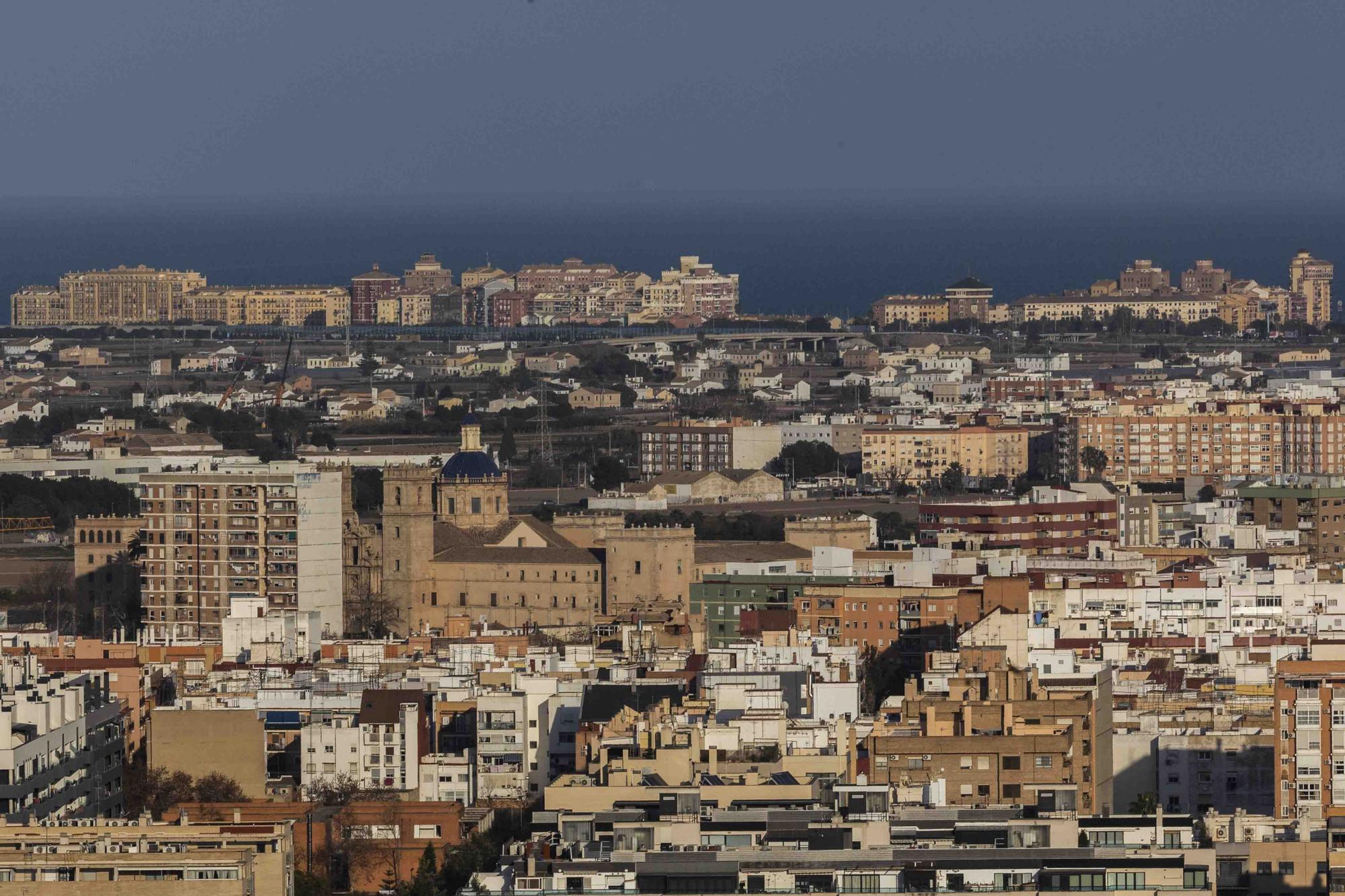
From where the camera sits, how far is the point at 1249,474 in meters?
82.3

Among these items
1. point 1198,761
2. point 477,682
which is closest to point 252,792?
point 477,682

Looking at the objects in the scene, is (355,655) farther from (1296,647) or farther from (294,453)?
(294,453)

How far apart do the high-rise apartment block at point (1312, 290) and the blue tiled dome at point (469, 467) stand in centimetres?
9430

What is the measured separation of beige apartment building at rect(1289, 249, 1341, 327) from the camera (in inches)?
6053

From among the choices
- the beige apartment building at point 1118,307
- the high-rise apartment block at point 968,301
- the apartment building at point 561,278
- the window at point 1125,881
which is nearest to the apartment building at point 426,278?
the apartment building at point 561,278

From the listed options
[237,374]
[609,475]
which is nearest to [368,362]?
[237,374]

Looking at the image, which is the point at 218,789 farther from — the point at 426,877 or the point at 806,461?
the point at 806,461

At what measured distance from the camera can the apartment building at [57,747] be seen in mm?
33688

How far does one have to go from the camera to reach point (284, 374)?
120938 millimetres

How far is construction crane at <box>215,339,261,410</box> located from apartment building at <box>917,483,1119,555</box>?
43647 millimetres

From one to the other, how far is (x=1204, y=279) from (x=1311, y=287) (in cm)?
1047

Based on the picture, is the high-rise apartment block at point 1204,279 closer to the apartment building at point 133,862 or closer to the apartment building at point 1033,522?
the apartment building at point 1033,522

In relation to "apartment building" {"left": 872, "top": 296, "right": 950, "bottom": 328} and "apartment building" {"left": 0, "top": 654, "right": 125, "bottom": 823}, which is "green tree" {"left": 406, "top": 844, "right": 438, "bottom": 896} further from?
"apartment building" {"left": 872, "top": 296, "right": 950, "bottom": 328}

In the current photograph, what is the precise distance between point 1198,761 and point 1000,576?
43.8 ft
